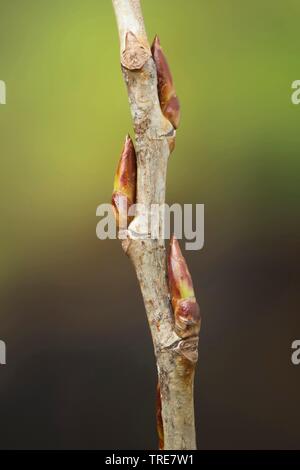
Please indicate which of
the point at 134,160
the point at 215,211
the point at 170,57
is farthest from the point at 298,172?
the point at 134,160

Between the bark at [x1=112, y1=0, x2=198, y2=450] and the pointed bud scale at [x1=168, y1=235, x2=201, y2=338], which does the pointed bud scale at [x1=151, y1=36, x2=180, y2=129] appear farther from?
the pointed bud scale at [x1=168, y1=235, x2=201, y2=338]

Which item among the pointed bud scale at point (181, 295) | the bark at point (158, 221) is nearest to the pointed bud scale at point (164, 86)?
the bark at point (158, 221)

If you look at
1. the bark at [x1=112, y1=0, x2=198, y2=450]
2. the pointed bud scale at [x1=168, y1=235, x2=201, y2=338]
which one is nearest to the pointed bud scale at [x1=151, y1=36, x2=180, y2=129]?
the bark at [x1=112, y1=0, x2=198, y2=450]

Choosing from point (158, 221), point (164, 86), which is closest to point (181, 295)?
point (158, 221)

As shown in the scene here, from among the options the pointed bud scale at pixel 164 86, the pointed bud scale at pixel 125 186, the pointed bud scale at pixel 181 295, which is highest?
the pointed bud scale at pixel 164 86

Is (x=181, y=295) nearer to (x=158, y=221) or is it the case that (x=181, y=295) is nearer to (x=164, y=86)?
(x=158, y=221)

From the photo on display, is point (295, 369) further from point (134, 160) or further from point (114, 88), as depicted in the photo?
point (134, 160)

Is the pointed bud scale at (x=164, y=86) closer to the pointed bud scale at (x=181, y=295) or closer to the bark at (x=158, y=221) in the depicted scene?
the bark at (x=158, y=221)
